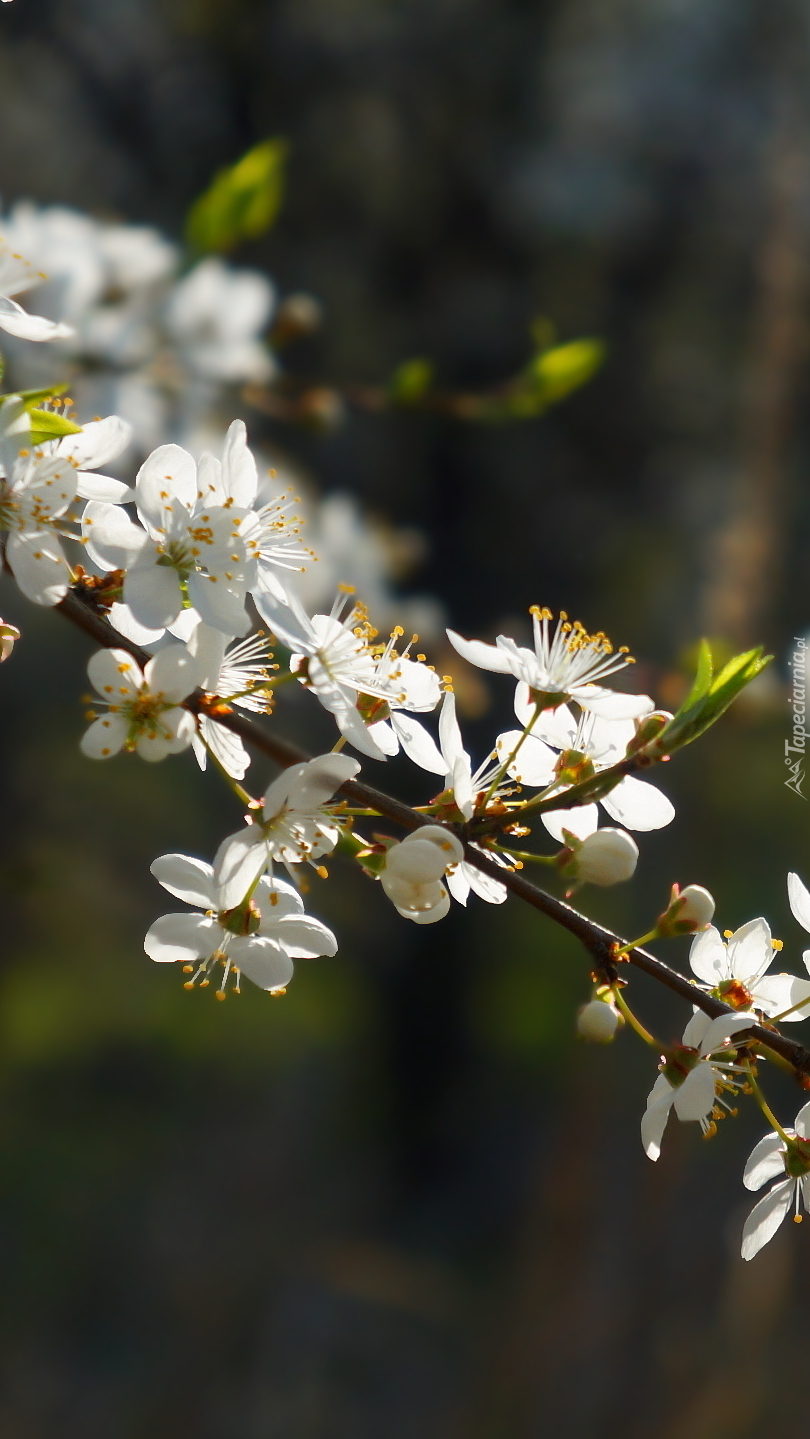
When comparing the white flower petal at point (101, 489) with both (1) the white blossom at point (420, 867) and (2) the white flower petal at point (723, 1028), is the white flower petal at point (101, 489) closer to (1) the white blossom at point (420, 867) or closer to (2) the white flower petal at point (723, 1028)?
(1) the white blossom at point (420, 867)

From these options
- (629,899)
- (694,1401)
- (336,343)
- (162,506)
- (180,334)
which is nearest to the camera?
(162,506)

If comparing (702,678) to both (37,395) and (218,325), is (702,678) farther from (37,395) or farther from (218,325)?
(218,325)

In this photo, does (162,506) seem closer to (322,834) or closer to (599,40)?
(322,834)

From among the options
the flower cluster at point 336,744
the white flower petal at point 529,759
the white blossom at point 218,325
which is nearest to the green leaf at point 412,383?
the white blossom at point 218,325

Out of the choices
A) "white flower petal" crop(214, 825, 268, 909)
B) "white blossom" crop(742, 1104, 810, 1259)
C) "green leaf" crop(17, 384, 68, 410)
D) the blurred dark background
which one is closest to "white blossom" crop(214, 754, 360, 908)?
"white flower petal" crop(214, 825, 268, 909)

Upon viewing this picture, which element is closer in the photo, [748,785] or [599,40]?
[748,785]

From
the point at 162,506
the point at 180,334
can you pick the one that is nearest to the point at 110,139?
the point at 180,334

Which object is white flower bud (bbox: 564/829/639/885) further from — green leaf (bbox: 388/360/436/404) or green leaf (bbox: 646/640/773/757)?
green leaf (bbox: 388/360/436/404)
